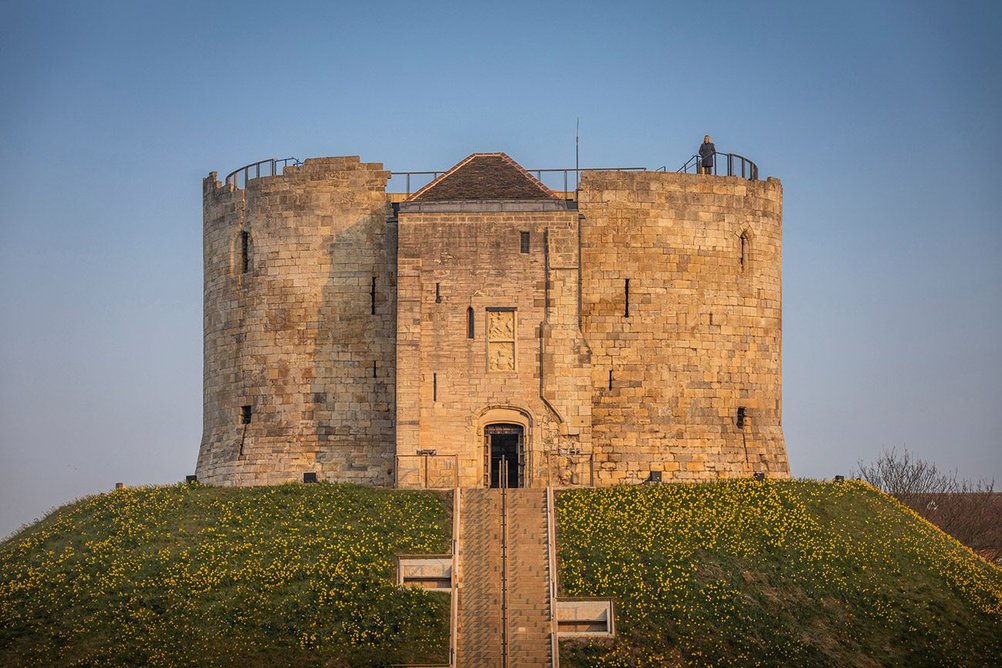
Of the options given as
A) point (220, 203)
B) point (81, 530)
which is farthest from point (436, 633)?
point (220, 203)

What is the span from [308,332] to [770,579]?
1789 centimetres

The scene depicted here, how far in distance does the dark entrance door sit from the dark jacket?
11.5 m

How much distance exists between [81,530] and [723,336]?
2024 cm

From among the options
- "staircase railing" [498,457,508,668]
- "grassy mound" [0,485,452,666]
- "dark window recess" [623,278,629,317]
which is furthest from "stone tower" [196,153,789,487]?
"grassy mound" [0,485,452,666]

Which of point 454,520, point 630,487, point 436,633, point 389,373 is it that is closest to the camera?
point 436,633

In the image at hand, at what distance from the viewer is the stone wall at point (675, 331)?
57438mm

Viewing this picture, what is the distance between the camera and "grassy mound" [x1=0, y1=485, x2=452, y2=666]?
44.0 metres

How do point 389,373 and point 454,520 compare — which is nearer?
point 454,520

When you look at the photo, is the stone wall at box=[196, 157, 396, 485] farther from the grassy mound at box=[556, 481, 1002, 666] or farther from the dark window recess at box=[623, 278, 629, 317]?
the grassy mound at box=[556, 481, 1002, 666]

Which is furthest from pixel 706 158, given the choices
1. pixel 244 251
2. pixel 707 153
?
pixel 244 251

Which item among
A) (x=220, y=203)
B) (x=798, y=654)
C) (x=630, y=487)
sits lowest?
(x=798, y=654)

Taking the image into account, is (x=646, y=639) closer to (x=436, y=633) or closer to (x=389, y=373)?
(x=436, y=633)

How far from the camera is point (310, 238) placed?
59.2m

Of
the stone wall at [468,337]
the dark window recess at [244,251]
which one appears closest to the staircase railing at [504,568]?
the stone wall at [468,337]
